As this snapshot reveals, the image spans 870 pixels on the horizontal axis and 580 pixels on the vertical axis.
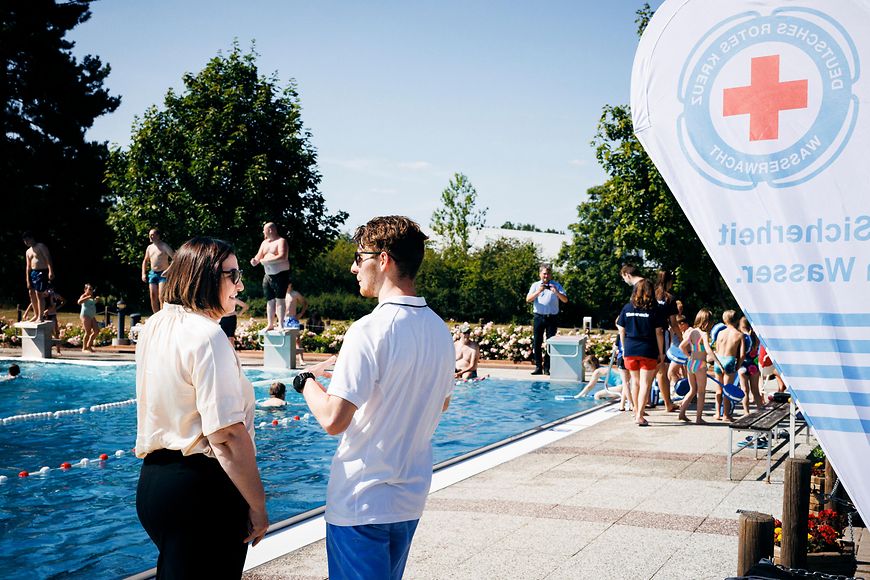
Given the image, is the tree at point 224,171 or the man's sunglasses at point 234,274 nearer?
the man's sunglasses at point 234,274

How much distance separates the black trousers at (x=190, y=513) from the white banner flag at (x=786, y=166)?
1894 millimetres

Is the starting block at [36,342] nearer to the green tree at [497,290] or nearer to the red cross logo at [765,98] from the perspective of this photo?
the red cross logo at [765,98]

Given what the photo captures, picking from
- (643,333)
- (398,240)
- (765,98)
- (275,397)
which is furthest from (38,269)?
(765,98)

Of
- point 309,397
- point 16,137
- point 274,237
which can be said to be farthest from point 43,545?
point 16,137

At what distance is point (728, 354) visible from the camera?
11.8 metres

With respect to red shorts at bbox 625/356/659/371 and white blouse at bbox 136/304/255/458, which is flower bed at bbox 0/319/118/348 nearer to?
red shorts at bbox 625/356/659/371

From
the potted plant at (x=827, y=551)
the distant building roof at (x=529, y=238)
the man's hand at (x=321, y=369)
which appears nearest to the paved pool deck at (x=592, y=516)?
the potted plant at (x=827, y=551)

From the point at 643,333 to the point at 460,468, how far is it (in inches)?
139

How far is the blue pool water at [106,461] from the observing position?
603cm

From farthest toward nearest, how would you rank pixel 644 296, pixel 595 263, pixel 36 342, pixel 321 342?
pixel 595 263 < pixel 321 342 < pixel 36 342 < pixel 644 296

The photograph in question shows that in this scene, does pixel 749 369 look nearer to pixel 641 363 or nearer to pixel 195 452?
pixel 641 363

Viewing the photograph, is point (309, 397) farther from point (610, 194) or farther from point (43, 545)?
point (610, 194)

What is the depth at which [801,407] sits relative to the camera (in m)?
2.64

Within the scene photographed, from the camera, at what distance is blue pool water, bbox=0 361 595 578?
603 cm
